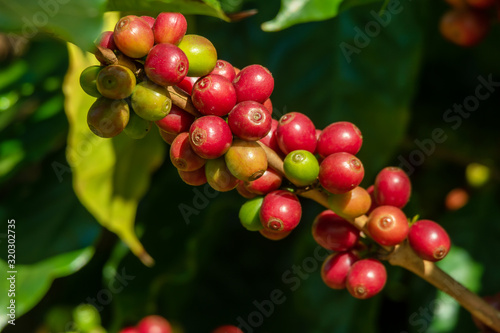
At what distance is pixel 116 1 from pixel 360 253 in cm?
39

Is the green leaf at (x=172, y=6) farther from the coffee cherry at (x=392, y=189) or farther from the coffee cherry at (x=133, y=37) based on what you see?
the coffee cherry at (x=392, y=189)

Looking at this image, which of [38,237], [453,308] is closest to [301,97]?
[453,308]

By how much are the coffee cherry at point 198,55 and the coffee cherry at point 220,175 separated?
0.29 ft

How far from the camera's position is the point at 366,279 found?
59 centimetres

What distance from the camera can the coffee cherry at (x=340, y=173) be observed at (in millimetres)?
537

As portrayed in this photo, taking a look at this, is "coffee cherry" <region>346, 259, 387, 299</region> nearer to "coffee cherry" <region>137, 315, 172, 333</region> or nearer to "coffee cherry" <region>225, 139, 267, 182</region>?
"coffee cherry" <region>225, 139, 267, 182</region>

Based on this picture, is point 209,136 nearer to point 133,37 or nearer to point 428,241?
point 133,37

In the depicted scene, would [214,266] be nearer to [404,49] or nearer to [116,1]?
[404,49]

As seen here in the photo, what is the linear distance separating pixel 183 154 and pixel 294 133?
11cm

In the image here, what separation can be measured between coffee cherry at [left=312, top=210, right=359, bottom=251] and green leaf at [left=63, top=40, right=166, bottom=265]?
52cm

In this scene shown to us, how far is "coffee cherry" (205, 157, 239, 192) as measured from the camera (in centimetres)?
54

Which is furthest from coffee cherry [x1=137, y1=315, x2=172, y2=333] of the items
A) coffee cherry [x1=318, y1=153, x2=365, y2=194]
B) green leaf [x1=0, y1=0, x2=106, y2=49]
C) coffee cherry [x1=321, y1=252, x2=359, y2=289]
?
green leaf [x1=0, y1=0, x2=106, y2=49]

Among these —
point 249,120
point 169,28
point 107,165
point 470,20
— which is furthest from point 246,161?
point 470,20

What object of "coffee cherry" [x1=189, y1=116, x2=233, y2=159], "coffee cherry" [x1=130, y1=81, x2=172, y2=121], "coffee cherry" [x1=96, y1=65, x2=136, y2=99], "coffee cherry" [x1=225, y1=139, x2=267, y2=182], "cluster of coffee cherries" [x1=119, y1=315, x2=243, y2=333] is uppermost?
"coffee cherry" [x1=96, y1=65, x2=136, y2=99]
